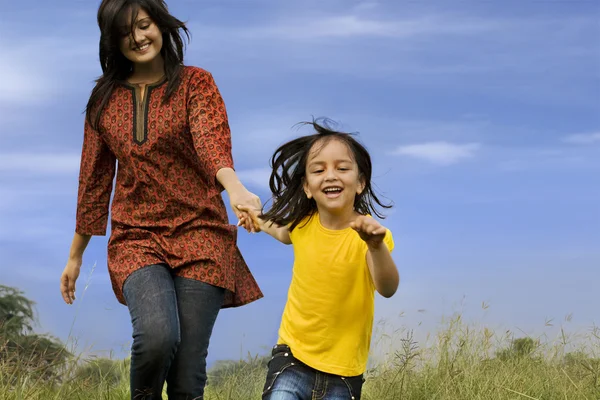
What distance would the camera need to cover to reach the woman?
3.97m

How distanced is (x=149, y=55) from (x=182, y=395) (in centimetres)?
176

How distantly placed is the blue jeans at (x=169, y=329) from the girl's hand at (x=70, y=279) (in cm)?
83

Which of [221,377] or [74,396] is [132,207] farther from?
[221,377]

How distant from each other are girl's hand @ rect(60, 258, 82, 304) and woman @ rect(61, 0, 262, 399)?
54cm

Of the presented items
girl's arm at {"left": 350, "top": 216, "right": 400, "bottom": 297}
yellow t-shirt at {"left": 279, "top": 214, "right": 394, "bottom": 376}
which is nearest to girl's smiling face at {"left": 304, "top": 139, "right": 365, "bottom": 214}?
yellow t-shirt at {"left": 279, "top": 214, "right": 394, "bottom": 376}

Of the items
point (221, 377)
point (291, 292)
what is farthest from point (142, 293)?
point (221, 377)

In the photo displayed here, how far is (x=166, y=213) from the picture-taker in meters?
4.19

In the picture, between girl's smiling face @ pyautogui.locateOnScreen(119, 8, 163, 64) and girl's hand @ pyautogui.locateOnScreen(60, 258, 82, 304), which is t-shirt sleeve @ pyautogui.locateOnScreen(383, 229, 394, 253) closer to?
girl's smiling face @ pyautogui.locateOnScreen(119, 8, 163, 64)

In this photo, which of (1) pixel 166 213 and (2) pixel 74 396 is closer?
(1) pixel 166 213

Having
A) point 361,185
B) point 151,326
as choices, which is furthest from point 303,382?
point 361,185

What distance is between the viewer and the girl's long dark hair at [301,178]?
4.02 metres

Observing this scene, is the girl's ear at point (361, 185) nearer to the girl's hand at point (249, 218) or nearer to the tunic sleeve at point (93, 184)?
the girl's hand at point (249, 218)

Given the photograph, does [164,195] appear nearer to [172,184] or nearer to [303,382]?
[172,184]

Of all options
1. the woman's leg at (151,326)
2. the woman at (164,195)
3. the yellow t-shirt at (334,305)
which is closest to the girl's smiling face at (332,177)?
the yellow t-shirt at (334,305)
